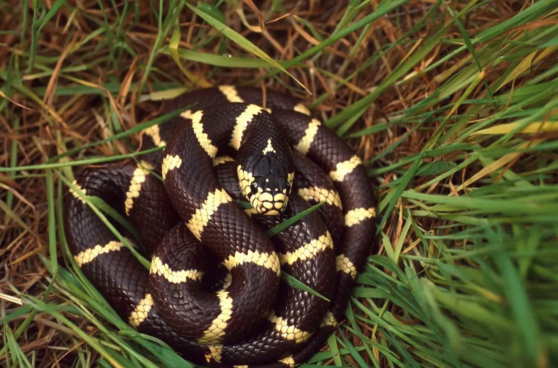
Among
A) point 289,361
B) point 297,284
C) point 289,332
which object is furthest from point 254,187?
point 289,361

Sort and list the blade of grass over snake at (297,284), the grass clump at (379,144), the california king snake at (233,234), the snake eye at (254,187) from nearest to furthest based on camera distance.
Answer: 1. the grass clump at (379,144)
2. the blade of grass over snake at (297,284)
3. the california king snake at (233,234)
4. the snake eye at (254,187)

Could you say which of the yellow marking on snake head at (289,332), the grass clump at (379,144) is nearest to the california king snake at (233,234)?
the yellow marking on snake head at (289,332)

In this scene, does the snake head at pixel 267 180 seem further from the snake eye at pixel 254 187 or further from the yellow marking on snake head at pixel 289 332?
the yellow marking on snake head at pixel 289 332

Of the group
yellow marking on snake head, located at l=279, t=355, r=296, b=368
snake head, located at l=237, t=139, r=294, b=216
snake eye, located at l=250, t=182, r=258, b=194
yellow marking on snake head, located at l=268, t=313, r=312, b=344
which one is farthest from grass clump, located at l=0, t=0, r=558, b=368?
snake eye, located at l=250, t=182, r=258, b=194

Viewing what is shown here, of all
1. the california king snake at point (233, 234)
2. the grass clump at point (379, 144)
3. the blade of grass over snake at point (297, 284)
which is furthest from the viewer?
the california king snake at point (233, 234)

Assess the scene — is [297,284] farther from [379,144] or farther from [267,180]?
[379,144]
